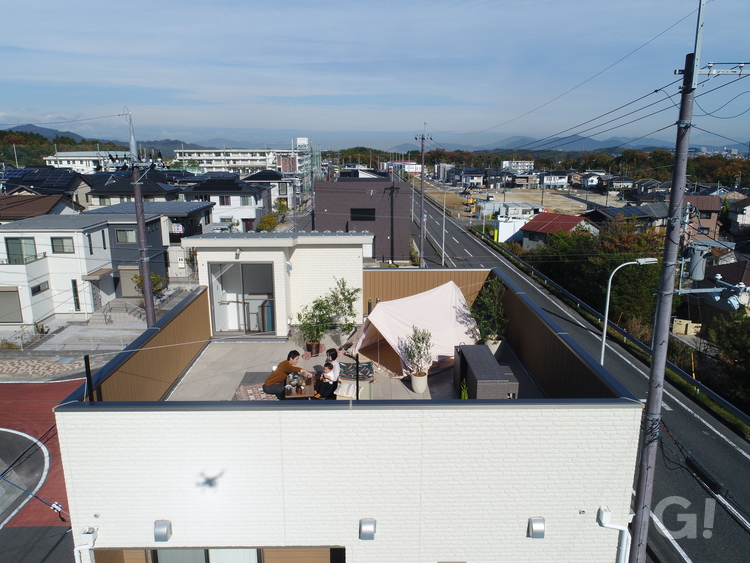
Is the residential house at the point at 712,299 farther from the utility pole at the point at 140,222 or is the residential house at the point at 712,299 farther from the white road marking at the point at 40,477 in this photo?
the white road marking at the point at 40,477

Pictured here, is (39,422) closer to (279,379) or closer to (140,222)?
(140,222)

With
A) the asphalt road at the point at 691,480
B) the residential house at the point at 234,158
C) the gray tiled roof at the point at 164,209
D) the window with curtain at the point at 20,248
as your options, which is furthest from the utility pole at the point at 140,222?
the residential house at the point at 234,158

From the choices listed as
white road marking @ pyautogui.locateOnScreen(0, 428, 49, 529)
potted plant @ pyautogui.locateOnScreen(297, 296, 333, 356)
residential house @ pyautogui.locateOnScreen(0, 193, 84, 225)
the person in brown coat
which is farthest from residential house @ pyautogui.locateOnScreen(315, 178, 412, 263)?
the person in brown coat

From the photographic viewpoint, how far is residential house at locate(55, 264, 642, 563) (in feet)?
20.1

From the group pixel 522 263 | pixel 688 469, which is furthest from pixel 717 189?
pixel 688 469

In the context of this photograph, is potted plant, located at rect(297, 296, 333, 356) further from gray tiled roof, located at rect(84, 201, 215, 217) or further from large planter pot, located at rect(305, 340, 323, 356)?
gray tiled roof, located at rect(84, 201, 215, 217)

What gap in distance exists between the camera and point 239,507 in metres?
6.33

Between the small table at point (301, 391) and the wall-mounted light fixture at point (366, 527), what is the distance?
8.19 feet

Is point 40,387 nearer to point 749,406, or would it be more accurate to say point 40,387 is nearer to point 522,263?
point 749,406

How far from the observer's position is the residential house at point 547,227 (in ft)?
155

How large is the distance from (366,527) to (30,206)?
134 ft

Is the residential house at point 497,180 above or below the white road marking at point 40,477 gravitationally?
above

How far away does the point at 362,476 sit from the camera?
629 cm

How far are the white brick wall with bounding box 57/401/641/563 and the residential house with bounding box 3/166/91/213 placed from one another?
4726 cm
